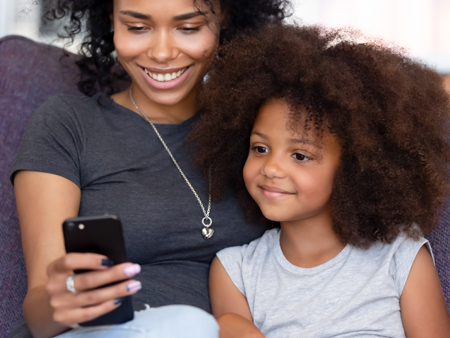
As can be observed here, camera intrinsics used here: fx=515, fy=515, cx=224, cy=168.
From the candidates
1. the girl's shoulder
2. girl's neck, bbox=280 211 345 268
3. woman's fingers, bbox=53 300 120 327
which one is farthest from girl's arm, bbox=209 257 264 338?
woman's fingers, bbox=53 300 120 327

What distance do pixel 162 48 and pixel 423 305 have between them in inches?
35.3

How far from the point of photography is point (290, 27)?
134 centimetres

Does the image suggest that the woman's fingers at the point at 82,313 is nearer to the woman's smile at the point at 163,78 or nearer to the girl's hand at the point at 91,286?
the girl's hand at the point at 91,286

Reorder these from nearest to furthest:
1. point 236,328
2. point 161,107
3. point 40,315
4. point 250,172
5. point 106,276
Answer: point 106,276, point 40,315, point 236,328, point 250,172, point 161,107

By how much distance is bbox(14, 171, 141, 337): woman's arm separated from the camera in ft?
2.70

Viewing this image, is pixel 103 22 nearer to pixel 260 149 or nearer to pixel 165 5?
pixel 165 5

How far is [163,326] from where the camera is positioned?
0.85 metres

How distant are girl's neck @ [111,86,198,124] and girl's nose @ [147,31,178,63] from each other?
19 centimetres

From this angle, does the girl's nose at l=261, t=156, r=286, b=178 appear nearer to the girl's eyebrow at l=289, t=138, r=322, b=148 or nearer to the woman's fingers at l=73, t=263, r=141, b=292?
the girl's eyebrow at l=289, t=138, r=322, b=148

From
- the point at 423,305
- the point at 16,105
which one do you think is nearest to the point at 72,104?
the point at 16,105

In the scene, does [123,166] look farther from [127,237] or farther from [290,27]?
[290,27]

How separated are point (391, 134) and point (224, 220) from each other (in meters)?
0.50

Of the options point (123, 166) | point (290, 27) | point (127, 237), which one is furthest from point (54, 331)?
point (290, 27)

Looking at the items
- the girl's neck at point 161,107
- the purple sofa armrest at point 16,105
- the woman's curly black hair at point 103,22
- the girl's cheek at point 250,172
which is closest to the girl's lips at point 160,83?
the girl's neck at point 161,107
